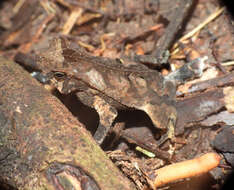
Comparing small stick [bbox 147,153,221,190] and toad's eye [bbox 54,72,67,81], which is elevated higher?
toad's eye [bbox 54,72,67,81]

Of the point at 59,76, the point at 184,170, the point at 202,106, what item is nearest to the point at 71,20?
the point at 59,76

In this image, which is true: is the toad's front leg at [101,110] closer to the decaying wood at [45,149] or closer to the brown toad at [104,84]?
the brown toad at [104,84]

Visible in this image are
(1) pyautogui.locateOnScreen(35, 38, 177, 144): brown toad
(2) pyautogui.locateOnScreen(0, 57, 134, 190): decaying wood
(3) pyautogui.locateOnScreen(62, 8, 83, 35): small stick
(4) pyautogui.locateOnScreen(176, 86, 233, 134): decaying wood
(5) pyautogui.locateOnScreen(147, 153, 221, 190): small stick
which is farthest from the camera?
(3) pyautogui.locateOnScreen(62, 8, 83, 35): small stick

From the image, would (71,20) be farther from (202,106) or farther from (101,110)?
(202,106)

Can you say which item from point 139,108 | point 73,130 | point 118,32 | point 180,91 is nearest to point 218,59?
point 180,91

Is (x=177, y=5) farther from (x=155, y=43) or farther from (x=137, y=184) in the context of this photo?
(x=137, y=184)

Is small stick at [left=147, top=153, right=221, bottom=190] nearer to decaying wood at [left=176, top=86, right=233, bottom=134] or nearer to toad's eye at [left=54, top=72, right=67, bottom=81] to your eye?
decaying wood at [left=176, top=86, right=233, bottom=134]

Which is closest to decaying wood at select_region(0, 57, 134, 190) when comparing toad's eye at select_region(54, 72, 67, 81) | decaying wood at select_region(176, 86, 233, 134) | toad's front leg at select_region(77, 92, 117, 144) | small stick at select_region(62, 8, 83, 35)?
toad's eye at select_region(54, 72, 67, 81)
